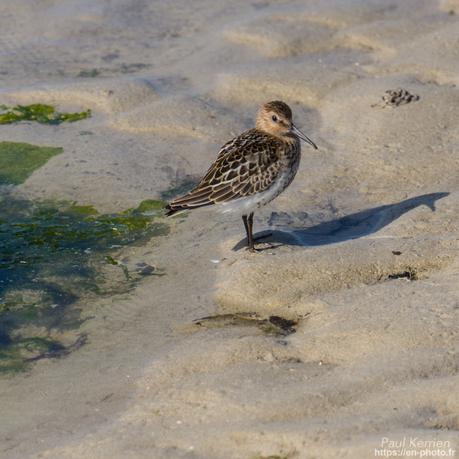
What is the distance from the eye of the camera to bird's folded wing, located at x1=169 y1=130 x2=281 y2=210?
8305mm

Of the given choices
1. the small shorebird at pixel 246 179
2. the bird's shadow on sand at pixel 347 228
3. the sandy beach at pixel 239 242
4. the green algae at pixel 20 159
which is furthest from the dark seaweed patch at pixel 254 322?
the green algae at pixel 20 159

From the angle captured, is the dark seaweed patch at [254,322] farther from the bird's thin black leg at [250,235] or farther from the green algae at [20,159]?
the green algae at [20,159]

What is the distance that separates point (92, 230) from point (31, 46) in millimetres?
4207

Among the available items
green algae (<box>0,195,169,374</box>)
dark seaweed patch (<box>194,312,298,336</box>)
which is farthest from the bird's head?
dark seaweed patch (<box>194,312,298,336</box>)

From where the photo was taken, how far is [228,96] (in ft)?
36.3

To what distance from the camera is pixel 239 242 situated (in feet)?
28.0

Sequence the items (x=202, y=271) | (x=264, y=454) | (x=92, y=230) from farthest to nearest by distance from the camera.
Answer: (x=92, y=230), (x=202, y=271), (x=264, y=454)

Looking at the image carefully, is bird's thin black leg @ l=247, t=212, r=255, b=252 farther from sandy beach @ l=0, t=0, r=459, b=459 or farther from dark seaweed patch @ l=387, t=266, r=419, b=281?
dark seaweed patch @ l=387, t=266, r=419, b=281

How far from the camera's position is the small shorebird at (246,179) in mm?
8305

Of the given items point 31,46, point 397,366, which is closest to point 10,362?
point 397,366

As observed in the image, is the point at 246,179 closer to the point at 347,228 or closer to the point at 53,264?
the point at 347,228

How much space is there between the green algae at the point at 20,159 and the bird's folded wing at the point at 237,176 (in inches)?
85.2

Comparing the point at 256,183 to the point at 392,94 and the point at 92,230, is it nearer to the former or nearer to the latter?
the point at 92,230

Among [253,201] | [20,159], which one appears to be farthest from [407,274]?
[20,159]
